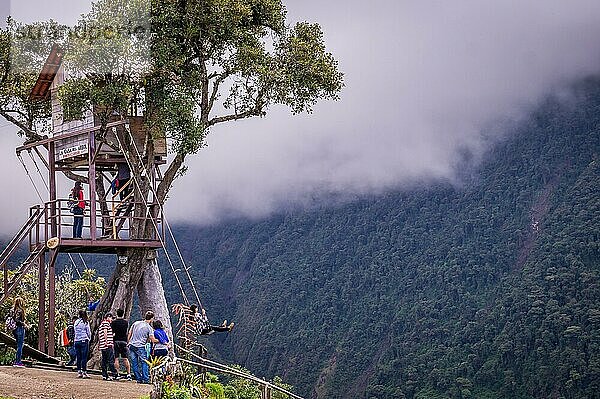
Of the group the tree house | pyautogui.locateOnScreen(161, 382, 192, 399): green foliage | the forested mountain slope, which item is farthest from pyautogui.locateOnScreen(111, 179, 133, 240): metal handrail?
the forested mountain slope

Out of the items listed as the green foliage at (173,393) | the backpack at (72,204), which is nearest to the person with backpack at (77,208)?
the backpack at (72,204)

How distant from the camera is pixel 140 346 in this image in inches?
690

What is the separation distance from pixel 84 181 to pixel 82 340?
6.50m

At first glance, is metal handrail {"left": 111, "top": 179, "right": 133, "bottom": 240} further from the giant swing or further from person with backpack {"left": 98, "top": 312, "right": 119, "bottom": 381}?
person with backpack {"left": 98, "top": 312, "right": 119, "bottom": 381}

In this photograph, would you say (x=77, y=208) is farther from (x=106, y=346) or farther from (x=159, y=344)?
(x=159, y=344)

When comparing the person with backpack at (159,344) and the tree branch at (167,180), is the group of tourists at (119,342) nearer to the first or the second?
the person with backpack at (159,344)

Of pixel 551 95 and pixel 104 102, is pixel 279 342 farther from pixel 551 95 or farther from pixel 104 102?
pixel 104 102

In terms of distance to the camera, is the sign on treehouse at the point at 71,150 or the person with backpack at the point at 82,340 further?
the sign on treehouse at the point at 71,150

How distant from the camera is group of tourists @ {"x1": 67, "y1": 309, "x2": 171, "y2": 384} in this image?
1758 cm

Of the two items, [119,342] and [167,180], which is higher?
[167,180]

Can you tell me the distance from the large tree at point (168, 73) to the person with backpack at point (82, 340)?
4688mm

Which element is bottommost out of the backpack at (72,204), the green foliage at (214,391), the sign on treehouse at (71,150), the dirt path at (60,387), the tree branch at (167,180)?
the green foliage at (214,391)

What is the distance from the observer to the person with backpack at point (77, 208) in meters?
22.3

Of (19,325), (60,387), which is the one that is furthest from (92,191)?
(60,387)
